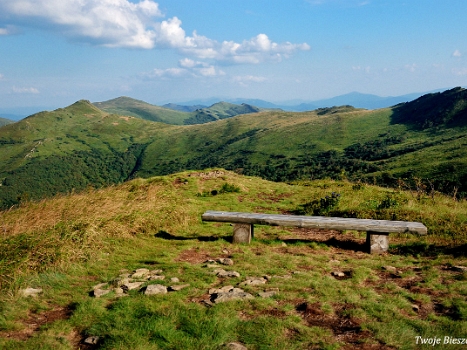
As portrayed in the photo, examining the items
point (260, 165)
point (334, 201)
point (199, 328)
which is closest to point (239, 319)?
point (199, 328)

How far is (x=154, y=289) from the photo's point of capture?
20.9 ft

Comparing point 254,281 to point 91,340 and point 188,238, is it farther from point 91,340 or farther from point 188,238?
point 188,238

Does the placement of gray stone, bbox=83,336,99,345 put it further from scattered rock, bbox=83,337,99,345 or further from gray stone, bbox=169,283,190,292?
gray stone, bbox=169,283,190,292

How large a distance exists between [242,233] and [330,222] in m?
2.76

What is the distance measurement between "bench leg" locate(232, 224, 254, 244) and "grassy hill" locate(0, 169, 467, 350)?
312mm

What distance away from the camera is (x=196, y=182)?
20.5 meters

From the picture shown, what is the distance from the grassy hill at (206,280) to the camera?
4.87 metres

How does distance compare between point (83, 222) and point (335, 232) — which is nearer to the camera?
point (83, 222)

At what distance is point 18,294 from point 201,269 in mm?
3708

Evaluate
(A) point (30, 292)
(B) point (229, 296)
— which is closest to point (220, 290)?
(B) point (229, 296)

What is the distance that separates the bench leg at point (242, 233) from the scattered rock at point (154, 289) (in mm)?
4079

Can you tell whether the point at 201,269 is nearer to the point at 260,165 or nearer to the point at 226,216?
the point at 226,216

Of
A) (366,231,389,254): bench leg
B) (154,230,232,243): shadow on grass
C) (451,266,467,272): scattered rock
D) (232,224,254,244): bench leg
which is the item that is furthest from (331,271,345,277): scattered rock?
(154,230,232,243): shadow on grass

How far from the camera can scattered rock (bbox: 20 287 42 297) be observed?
20.3 ft
